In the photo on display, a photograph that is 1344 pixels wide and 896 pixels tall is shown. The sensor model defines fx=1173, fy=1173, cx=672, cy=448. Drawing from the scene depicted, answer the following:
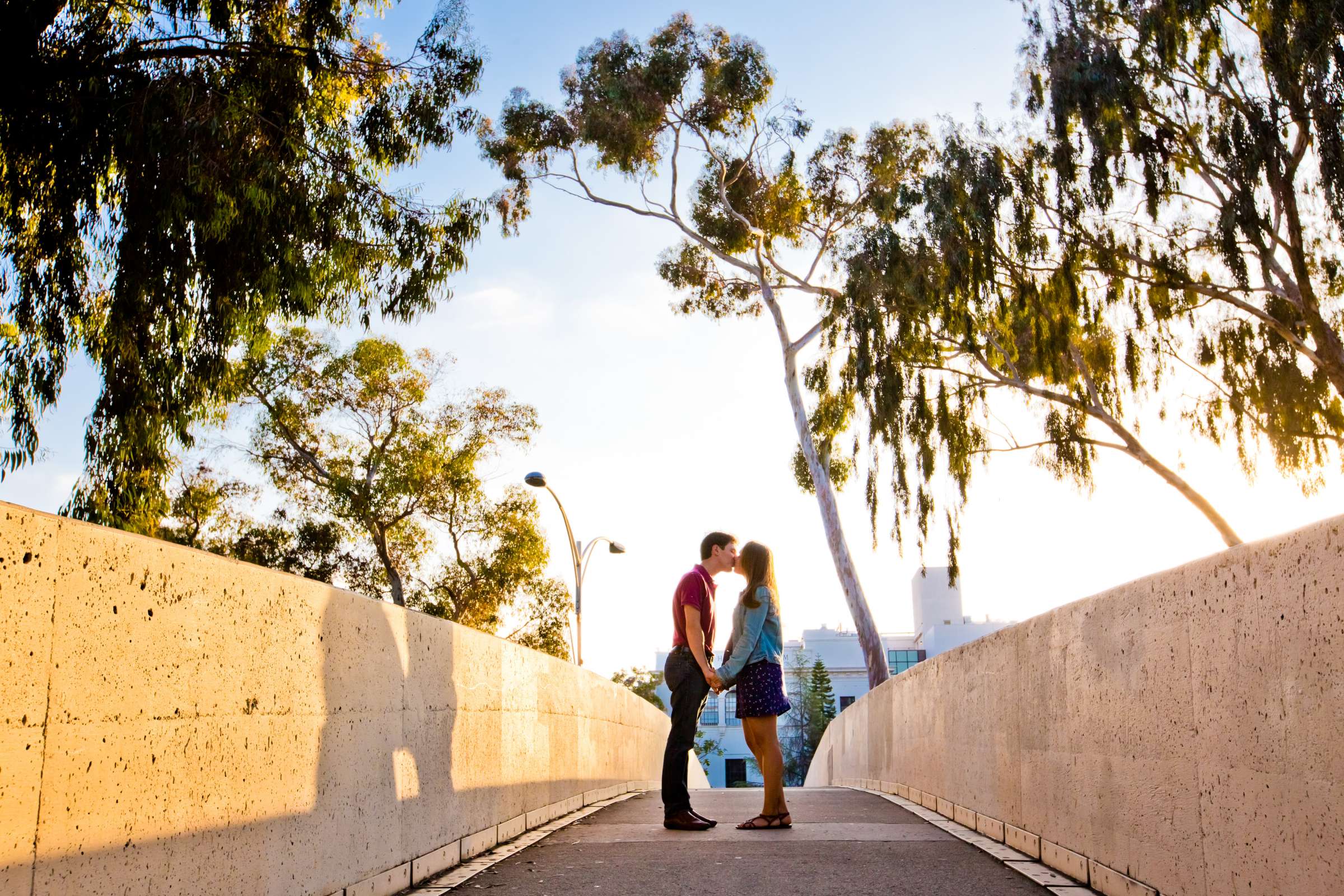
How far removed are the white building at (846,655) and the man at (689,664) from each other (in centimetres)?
6208

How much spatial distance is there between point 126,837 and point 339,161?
10.7 m

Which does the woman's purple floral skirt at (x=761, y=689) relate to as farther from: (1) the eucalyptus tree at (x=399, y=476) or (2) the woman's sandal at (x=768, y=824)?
(1) the eucalyptus tree at (x=399, y=476)

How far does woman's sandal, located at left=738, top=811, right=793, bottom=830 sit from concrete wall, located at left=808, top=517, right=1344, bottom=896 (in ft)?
4.17

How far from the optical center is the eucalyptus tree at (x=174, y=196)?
33.9ft

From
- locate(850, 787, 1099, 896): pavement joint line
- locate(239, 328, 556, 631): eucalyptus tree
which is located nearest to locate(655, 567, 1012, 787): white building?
locate(239, 328, 556, 631): eucalyptus tree

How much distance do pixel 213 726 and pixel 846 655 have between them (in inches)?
3241

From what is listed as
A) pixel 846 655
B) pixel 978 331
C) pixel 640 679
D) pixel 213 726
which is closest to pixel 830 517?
pixel 978 331

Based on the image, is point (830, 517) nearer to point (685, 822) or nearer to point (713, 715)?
point (685, 822)

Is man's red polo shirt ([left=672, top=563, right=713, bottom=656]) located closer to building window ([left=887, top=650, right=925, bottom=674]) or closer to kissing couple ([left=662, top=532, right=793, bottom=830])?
kissing couple ([left=662, top=532, right=793, bottom=830])

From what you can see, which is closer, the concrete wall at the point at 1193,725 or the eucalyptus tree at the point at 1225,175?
the concrete wall at the point at 1193,725

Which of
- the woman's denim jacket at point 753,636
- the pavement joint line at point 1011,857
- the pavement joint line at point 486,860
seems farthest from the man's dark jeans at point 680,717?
the pavement joint line at point 1011,857

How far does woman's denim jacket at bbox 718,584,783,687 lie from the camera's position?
6.84 meters

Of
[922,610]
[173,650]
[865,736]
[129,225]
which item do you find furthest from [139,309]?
[922,610]

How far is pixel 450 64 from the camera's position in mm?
12844
